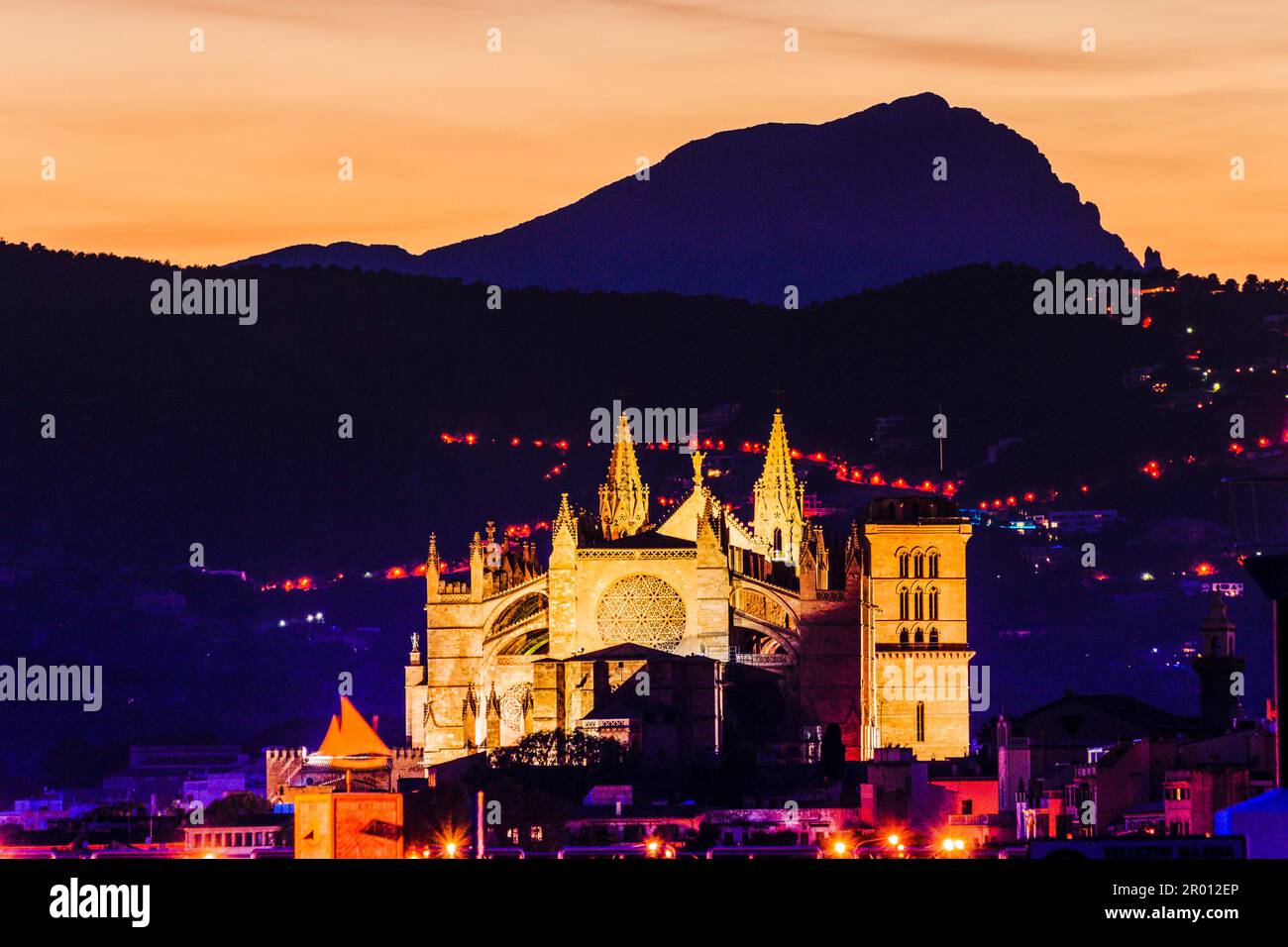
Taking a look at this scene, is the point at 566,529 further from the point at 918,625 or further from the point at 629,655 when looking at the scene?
the point at 918,625

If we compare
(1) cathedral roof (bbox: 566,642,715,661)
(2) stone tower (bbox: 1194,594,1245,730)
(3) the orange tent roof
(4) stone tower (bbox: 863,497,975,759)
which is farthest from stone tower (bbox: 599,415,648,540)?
(3) the orange tent roof

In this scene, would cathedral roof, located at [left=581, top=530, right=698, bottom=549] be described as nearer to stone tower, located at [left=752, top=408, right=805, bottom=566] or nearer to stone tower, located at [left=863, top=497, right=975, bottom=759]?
stone tower, located at [left=863, top=497, right=975, bottom=759]

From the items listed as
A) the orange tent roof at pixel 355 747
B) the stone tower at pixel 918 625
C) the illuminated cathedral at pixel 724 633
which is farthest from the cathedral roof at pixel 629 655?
the orange tent roof at pixel 355 747

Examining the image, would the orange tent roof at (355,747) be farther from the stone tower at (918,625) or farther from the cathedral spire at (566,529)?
the stone tower at (918,625)

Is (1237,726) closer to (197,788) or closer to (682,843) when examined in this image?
(682,843)

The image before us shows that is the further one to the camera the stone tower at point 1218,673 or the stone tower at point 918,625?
the stone tower at point 918,625

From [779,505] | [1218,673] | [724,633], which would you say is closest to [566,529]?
[724,633]
